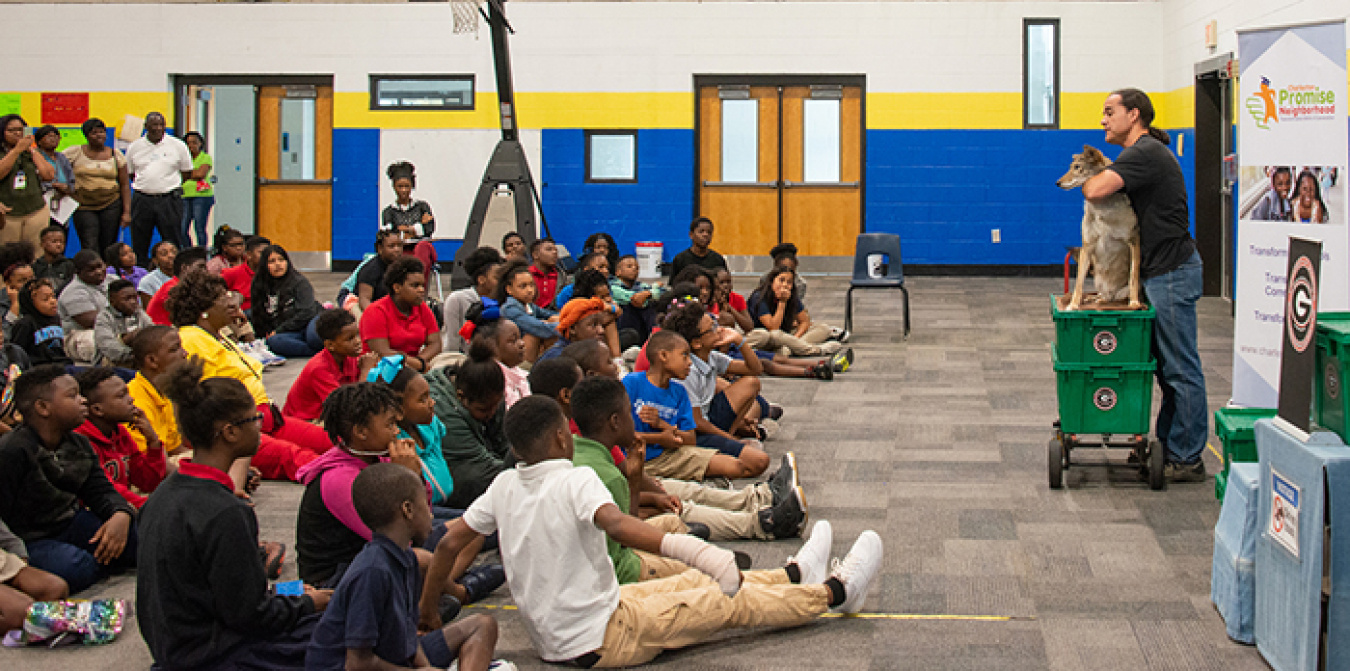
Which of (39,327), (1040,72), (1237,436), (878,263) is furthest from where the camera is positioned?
(1040,72)

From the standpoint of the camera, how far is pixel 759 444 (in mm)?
6102

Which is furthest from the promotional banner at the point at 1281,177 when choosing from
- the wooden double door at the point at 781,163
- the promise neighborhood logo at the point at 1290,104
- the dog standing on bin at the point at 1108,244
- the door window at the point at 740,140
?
the door window at the point at 740,140

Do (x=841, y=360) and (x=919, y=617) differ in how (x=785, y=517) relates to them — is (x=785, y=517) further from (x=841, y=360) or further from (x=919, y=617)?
(x=841, y=360)

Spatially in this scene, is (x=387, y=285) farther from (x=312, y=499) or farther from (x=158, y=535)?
(x=158, y=535)

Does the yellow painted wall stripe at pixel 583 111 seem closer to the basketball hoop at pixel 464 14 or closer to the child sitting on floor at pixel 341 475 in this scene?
the basketball hoop at pixel 464 14

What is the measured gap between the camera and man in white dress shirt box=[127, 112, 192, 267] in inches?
468

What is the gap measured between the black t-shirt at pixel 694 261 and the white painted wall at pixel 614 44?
4921 millimetres

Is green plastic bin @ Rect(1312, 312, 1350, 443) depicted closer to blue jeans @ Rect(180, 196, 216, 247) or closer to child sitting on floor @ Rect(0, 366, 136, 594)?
child sitting on floor @ Rect(0, 366, 136, 594)

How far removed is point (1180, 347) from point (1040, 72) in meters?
9.54

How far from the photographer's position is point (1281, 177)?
5.74m

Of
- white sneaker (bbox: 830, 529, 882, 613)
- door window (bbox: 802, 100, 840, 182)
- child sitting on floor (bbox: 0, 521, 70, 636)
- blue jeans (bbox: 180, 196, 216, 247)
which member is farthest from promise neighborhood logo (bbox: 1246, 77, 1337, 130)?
blue jeans (bbox: 180, 196, 216, 247)

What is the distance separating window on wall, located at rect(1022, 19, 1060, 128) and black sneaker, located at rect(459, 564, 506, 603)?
11.3m

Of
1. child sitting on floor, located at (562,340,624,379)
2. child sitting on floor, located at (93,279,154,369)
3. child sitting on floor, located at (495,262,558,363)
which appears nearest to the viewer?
child sitting on floor, located at (562,340,624,379)

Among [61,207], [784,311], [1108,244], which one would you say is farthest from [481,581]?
[61,207]
